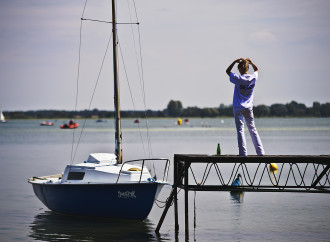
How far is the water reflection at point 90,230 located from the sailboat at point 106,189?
0.44 metres

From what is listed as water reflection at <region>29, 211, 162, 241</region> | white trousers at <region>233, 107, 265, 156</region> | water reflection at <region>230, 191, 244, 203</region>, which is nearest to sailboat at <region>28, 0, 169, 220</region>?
water reflection at <region>29, 211, 162, 241</region>

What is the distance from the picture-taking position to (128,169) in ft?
86.6

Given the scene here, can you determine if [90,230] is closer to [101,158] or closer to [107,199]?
[107,199]

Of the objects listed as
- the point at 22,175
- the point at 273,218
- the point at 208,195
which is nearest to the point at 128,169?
the point at 273,218

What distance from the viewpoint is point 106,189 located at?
84.6ft

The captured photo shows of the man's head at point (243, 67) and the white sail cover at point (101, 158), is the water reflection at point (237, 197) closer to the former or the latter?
the white sail cover at point (101, 158)

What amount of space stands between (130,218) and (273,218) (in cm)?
757

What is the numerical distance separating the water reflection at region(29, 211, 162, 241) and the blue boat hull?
44 cm

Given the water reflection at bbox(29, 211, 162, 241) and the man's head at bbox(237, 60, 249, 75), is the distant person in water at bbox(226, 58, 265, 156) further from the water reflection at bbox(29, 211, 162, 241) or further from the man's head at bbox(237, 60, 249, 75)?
the water reflection at bbox(29, 211, 162, 241)

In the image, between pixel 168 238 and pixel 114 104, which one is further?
pixel 114 104

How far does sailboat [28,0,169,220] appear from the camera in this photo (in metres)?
25.6

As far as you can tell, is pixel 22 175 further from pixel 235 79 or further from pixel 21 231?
pixel 235 79

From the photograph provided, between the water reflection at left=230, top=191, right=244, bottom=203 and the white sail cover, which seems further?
the water reflection at left=230, top=191, right=244, bottom=203

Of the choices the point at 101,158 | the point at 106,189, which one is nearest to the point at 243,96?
the point at 106,189
